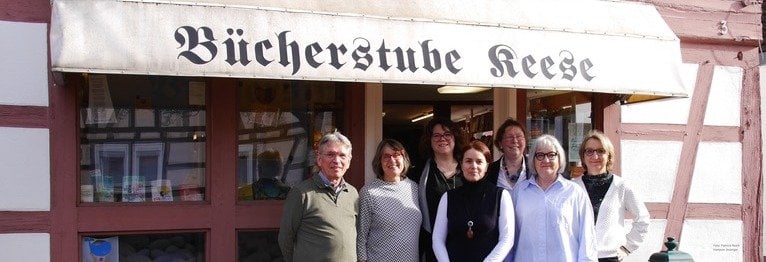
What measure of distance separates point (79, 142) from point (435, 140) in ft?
7.07

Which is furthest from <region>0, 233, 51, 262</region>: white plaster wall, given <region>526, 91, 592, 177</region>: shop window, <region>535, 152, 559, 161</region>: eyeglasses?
<region>526, 91, 592, 177</region>: shop window

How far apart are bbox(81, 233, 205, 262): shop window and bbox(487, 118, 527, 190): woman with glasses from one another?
74.6 inches

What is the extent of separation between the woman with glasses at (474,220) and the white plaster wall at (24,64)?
2457mm

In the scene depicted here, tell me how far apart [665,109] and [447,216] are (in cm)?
264

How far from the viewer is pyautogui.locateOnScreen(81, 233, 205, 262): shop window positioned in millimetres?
5652

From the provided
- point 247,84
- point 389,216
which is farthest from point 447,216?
point 247,84

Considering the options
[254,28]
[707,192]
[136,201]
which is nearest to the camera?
[254,28]

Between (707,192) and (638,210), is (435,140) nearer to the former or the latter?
(638,210)

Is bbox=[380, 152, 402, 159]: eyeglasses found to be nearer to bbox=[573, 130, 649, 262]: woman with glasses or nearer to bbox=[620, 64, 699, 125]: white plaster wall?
bbox=[573, 130, 649, 262]: woman with glasses

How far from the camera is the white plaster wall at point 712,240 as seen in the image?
278 inches

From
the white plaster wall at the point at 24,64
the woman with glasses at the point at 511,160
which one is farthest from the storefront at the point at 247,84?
the woman with glasses at the point at 511,160

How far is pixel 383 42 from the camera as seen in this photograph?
207 inches

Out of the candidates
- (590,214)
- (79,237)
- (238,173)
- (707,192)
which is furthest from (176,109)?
(707,192)

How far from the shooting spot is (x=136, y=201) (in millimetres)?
5770
